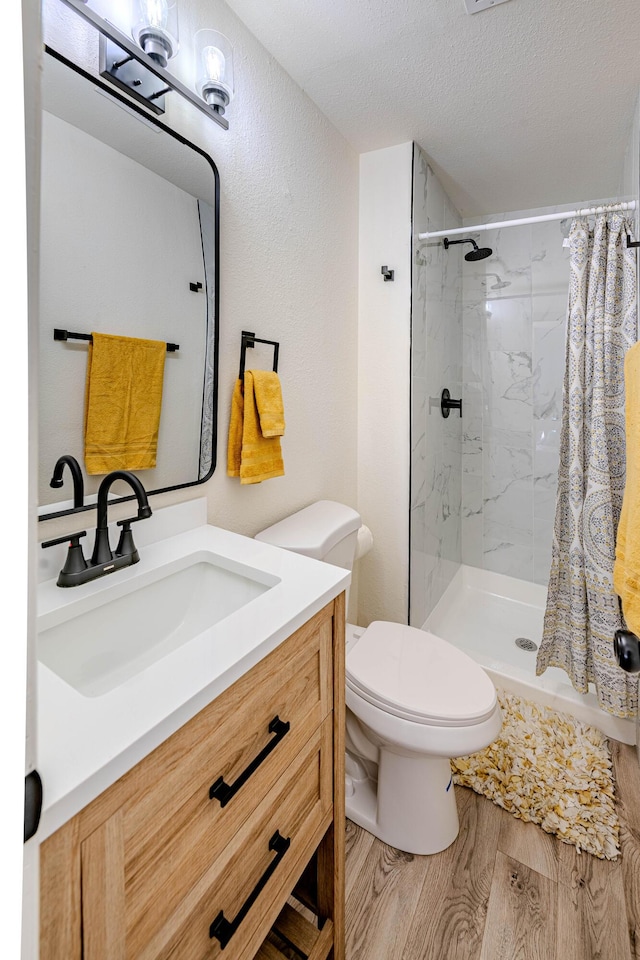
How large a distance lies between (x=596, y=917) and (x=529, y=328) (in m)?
2.48

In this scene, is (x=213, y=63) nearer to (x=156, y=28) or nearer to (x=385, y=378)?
(x=156, y=28)

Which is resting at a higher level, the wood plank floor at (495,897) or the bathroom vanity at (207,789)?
the bathroom vanity at (207,789)

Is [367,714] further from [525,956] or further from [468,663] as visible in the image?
[525,956]

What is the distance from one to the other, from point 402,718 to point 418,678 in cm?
14

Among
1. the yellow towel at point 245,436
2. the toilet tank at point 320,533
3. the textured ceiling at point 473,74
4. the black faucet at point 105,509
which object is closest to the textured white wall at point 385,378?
the textured ceiling at point 473,74

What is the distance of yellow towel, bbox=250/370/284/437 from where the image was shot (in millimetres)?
1323

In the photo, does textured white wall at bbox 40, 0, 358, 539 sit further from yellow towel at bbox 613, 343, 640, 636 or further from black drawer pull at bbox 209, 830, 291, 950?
yellow towel at bbox 613, 343, 640, 636

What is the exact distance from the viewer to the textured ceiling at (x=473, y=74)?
1.24 metres

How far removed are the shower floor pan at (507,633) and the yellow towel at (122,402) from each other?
65.8 inches

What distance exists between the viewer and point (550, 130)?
175cm

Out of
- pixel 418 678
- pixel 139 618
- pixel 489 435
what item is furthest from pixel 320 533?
pixel 489 435

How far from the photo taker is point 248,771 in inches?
28.0

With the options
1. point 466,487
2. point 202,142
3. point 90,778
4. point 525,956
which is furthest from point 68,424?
point 466,487

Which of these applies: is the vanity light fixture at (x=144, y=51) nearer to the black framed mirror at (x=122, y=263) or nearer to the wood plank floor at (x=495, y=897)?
the black framed mirror at (x=122, y=263)
